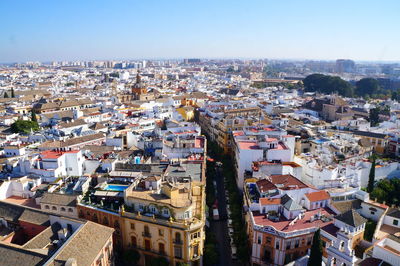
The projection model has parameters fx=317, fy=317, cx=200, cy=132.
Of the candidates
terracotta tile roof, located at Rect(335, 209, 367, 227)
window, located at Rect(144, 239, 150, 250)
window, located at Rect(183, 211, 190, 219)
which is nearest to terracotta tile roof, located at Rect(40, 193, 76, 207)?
window, located at Rect(144, 239, 150, 250)

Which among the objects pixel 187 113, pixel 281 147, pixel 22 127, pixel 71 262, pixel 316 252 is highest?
pixel 281 147

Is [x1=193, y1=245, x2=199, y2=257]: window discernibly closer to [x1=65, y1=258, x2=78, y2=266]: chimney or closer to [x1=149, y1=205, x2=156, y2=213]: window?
[x1=149, y1=205, x2=156, y2=213]: window

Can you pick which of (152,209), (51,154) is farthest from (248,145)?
(51,154)

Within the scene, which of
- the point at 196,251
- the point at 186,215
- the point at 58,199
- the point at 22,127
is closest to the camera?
the point at 186,215

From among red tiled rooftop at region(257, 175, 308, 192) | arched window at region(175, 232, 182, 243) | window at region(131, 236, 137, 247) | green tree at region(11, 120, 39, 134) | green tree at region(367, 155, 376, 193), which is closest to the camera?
arched window at region(175, 232, 182, 243)

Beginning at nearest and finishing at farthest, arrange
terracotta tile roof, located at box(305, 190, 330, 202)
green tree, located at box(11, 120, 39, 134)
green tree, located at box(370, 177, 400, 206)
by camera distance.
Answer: terracotta tile roof, located at box(305, 190, 330, 202) < green tree, located at box(370, 177, 400, 206) < green tree, located at box(11, 120, 39, 134)

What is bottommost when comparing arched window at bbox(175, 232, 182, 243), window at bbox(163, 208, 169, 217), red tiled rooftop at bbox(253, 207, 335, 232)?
arched window at bbox(175, 232, 182, 243)

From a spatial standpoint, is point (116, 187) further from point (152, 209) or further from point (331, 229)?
point (331, 229)
